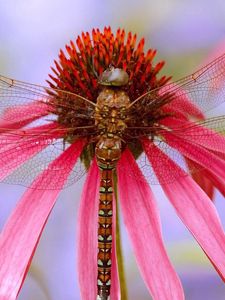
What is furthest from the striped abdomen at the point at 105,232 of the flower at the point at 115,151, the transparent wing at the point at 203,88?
the transparent wing at the point at 203,88

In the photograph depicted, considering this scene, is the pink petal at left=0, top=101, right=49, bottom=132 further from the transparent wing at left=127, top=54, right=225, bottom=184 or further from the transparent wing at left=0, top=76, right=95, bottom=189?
the transparent wing at left=127, top=54, right=225, bottom=184

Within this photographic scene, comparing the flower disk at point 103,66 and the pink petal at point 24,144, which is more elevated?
the flower disk at point 103,66

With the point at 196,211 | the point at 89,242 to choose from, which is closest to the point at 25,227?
the point at 89,242

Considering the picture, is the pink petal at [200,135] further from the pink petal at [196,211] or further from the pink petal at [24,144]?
the pink petal at [24,144]

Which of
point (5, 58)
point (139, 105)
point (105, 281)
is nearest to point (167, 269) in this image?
point (105, 281)

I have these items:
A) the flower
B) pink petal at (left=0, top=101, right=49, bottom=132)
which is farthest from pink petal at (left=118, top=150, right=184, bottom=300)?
pink petal at (left=0, top=101, right=49, bottom=132)

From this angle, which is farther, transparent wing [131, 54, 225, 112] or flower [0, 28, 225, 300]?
transparent wing [131, 54, 225, 112]

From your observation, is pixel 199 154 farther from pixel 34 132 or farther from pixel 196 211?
pixel 34 132
